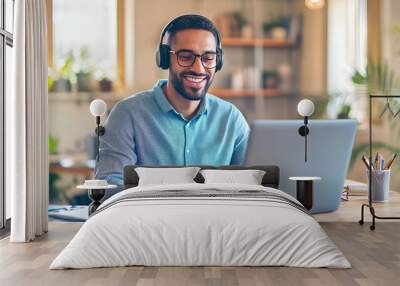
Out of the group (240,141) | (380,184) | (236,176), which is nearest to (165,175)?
(236,176)

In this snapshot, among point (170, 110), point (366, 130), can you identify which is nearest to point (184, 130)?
point (170, 110)

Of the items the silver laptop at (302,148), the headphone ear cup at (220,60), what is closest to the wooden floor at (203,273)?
the silver laptop at (302,148)

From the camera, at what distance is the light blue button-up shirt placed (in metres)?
7.14

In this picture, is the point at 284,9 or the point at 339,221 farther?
the point at 284,9

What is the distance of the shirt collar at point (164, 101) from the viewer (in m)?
7.30

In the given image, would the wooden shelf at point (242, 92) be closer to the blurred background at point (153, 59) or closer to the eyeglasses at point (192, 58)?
the blurred background at point (153, 59)

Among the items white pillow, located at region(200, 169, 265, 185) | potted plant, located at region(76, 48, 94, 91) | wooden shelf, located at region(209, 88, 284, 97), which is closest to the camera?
white pillow, located at region(200, 169, 265, 185)

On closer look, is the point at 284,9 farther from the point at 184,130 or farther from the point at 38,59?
the point at 38,59

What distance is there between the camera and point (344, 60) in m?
7.94

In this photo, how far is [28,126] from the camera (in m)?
5.73

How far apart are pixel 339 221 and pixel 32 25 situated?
11.2 ft

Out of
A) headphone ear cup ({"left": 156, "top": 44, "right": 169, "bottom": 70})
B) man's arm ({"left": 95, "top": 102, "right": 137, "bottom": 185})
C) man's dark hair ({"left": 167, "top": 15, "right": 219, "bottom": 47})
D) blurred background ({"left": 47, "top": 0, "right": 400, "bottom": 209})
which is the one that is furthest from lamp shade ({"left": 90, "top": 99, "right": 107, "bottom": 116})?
man's dark hair ({"left": 167, "top": 15, "right": 219, "bottom": 47})

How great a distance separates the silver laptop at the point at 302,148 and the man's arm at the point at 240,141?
0.63 feet

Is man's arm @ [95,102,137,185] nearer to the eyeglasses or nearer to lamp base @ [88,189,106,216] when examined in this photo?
lamp base @ [88,189,106,216]
